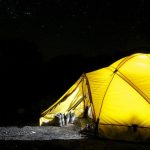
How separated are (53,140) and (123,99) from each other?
9.10ft

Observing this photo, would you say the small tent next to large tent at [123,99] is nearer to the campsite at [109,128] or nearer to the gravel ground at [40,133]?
the campsite at [109,128]

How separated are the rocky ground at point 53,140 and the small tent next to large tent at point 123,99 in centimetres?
54

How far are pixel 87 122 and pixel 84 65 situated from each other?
21.2m

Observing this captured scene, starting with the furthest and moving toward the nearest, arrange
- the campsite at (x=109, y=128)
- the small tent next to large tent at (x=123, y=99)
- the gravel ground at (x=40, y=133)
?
1. the gravel ground at (x=40, y=133)
2. the small tent next to large tent at (x=123, y=99)
3. the campsite at (x=109, y=128)

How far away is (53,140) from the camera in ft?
36.2

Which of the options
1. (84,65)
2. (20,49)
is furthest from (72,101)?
(20,49)

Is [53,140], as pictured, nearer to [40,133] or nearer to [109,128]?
[40,133]

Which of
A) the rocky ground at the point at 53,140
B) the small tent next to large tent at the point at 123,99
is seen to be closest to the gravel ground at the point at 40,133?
the rocky ground at the point at 53,140

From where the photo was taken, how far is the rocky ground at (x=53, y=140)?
404 inches

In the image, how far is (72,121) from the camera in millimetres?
13906

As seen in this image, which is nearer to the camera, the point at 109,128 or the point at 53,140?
the point at 53,140

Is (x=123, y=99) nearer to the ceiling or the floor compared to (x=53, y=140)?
nearer to the ceiling

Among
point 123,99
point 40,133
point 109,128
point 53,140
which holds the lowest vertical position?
A: point 53,140

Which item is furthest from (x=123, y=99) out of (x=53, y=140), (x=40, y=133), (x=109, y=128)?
(x=40, y=133)
